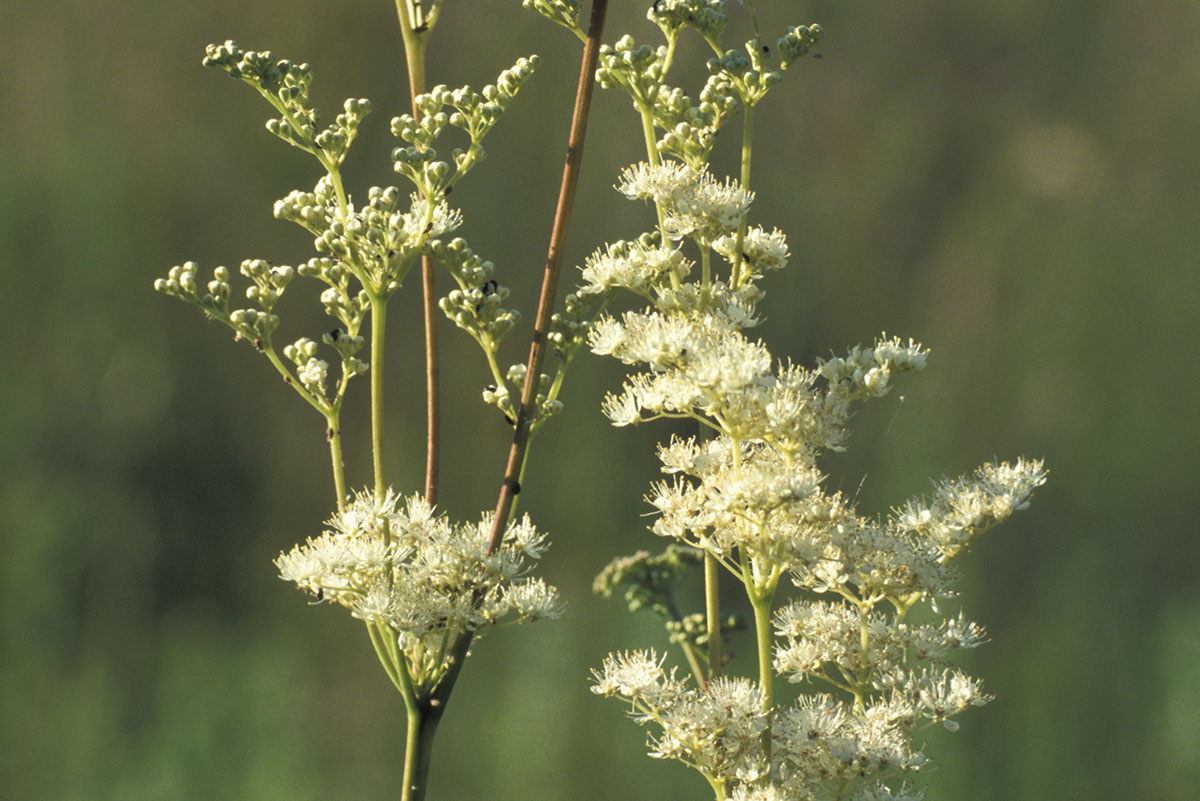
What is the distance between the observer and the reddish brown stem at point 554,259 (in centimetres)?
49

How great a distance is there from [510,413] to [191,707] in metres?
1.04

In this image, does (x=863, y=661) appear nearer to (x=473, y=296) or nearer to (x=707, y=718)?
(x=707, y=718)

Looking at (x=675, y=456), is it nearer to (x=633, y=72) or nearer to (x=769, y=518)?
(x=769, y=518)

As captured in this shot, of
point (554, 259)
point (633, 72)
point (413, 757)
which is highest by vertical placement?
point (633, 72)

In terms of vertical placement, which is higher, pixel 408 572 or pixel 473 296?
pixel 473 296

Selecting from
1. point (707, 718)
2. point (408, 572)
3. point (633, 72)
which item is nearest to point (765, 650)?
point (707, 718)

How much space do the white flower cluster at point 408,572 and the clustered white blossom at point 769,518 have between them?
0.08m

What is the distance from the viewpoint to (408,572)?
0.52m

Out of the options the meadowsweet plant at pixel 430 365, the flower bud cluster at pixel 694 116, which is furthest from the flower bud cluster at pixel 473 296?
the flower bud cluster at pixel 694 116

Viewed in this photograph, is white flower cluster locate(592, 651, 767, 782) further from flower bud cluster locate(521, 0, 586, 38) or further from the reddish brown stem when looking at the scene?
flower bud cluster locate(521, 0, 586, 38)

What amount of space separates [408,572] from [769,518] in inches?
6.8

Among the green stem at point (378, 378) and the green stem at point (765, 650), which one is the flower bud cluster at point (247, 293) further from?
the green stem at point (765, 650)

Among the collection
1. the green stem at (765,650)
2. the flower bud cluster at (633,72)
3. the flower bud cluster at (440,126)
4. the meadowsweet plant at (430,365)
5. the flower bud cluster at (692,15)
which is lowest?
the green stem at (765,650)

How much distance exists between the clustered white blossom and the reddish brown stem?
0.12 feet
